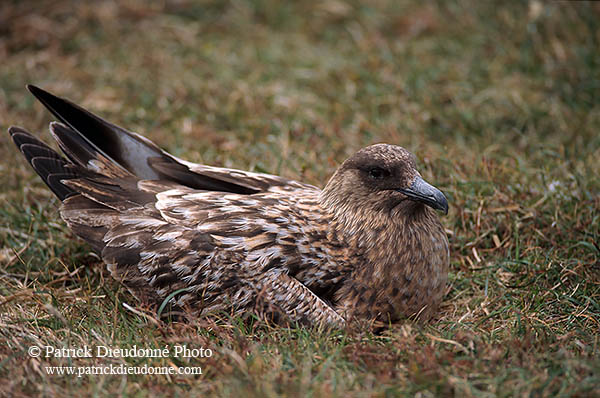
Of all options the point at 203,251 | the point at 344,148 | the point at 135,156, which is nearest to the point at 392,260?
the point at 203,251

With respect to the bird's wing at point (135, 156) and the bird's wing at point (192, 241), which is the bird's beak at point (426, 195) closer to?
the bird's wing at point (192, 241)

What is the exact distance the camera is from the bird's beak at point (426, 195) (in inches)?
144

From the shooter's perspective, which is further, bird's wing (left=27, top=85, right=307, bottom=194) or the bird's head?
bird's wing (left=27, top=85, right=307, bottom=194)

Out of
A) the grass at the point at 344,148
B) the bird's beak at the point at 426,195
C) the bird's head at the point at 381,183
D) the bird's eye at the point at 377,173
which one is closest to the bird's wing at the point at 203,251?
the grass at the point at 344,148

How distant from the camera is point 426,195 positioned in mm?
3707

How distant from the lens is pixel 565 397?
9.30 feet

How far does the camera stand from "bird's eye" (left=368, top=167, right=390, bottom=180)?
3.87 meters

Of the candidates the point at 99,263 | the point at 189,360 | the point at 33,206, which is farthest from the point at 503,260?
the point at 33,206

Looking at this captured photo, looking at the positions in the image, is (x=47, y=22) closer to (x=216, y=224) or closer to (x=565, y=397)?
(x=216, y=224)

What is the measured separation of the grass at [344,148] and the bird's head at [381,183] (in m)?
0.70

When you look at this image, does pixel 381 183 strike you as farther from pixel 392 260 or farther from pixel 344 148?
pixel 344 148

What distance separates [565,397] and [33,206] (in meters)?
3.71


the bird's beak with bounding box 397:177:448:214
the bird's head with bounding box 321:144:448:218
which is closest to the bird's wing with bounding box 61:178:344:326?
the bird's head with bounding box 321:144:448:218

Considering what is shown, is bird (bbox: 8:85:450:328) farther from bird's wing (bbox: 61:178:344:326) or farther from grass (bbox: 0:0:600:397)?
grass (bbox: 0:0:600:397)
